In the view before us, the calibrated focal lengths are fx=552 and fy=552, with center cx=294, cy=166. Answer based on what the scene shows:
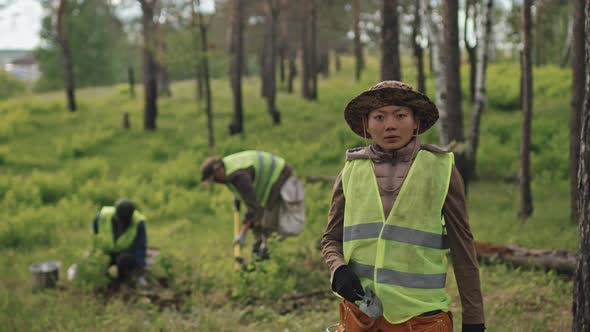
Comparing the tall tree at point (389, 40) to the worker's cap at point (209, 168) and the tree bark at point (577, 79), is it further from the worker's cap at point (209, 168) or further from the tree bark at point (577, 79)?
the worker's cap at point (209, 168)

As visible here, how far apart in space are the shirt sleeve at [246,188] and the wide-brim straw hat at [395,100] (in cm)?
409

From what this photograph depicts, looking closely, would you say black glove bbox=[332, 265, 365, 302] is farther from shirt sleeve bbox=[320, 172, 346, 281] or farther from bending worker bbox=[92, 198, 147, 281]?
bending worker bbox=[92, 198, 147, 281]

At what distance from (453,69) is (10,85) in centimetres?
5164

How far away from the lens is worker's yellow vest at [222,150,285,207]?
681 centimetres

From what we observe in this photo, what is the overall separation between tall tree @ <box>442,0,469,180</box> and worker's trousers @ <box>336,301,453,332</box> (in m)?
7.20

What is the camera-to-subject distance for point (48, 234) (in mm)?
10000

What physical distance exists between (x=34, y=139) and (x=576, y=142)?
1714 centimetres

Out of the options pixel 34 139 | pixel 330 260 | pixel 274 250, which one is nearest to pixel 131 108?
pixel 34 139

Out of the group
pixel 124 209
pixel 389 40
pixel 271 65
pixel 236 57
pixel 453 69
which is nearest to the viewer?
pixel 124 209

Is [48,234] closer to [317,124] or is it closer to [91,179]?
[91,179]

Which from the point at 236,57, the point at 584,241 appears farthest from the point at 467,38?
the point at 584,241

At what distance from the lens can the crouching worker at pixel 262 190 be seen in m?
6.73

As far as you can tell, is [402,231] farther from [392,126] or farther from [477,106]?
[477,106]

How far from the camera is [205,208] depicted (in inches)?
457
